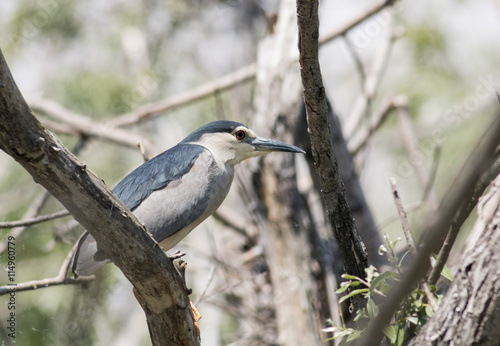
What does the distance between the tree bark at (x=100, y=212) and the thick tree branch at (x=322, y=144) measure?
882 mm

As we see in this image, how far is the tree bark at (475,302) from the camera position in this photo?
2.28 meters

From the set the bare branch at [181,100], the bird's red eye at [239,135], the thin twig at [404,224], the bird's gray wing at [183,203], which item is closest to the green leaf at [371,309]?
the thin twig at [404,224]

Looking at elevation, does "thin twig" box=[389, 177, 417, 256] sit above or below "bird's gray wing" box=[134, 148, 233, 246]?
below

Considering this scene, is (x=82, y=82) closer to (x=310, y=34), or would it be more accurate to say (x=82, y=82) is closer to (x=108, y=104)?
(x=108, y=104)

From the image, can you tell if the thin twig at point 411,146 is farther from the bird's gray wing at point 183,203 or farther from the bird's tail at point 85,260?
the bird's tail at point 85,260

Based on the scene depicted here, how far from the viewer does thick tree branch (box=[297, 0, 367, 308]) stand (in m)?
2.73

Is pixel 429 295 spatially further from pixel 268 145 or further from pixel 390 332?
pixel 268 145

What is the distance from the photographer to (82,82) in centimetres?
917

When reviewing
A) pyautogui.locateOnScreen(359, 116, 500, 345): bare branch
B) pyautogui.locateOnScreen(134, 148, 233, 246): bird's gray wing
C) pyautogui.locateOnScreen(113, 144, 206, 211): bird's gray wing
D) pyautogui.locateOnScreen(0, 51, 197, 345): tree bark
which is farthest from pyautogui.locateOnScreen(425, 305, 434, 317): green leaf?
pyautogui.locateOnScreen(113, 144, 206, 211): bird's gray wing

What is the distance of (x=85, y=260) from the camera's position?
3850 millimetres

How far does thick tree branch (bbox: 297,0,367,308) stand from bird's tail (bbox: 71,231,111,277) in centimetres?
157

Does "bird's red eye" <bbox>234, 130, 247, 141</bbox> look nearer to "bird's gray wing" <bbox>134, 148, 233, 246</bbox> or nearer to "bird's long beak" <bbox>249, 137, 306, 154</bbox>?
"bird's long beak" <bbox>249, 137, 306, 154</bbox>

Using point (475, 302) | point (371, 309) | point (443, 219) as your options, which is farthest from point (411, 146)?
point (443, 219)

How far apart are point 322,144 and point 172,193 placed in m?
1.63
